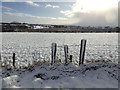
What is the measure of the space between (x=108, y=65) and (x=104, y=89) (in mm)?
3200

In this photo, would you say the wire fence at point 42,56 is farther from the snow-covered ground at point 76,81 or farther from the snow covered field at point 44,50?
the snow-covered ground at point 76,81

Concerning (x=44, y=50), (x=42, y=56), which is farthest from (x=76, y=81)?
(x=44, y=50)

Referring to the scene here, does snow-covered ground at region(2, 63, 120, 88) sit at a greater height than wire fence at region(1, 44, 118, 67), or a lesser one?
greater

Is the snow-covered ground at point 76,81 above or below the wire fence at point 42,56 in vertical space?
above

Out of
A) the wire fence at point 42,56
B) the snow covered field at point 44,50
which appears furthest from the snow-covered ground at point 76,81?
the snow covered field at point 44,50

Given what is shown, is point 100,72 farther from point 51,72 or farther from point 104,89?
point 51,72

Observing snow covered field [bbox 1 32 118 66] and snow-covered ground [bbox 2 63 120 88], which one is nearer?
snow-covered ground [bbox 2 63 120 88]

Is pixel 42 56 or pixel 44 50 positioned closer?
pixel 42 56

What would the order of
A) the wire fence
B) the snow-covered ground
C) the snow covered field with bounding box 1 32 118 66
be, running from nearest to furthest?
1. the snow-covered ground
2. the wire fence
3. the snow covered field with bounding box 1 32 118 66

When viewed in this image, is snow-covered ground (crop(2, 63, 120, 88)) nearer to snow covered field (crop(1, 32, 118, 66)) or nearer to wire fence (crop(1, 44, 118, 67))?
wire fence (crop(1, 44, 118, 67))

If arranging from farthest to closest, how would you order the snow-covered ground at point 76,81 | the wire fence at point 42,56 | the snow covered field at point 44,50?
the snow covered field at point 44,50, the wire fence at point 42,56, the snow-covered ground at point 76,81

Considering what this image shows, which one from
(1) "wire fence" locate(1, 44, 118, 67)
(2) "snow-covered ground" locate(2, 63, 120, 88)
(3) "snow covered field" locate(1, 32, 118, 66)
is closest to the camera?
(2) "snow-covered ground" locate(2, 63, 120, 88)

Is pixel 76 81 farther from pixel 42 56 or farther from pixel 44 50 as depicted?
pixel 44 50

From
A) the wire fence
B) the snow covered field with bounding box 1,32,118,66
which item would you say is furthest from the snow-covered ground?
the snow covered field with bounding box 1,32,118,66
